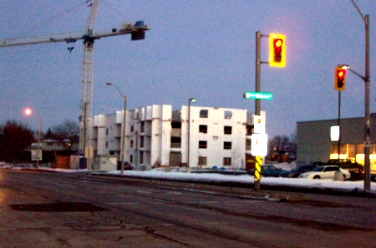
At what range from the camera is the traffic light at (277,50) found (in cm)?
2222

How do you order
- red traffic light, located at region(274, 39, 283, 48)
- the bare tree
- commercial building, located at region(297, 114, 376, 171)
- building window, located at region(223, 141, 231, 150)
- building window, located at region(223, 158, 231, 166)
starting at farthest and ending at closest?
1. the bare tree
2. building window, located at region(223, 158, 231, 166)
3. building window, located at region(223, 141, 231, 150)
4. commercial building, located at region(297, 114, 376, 171)
5. red traffic light, located at region(274, 39, 283, 48)

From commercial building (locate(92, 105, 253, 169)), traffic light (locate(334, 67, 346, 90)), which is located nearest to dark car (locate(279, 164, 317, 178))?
traffic light (locate(334, 67, 346, 90))

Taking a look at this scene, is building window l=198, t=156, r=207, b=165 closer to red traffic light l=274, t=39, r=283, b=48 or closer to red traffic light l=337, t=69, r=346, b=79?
red traffic light l=337, t=69, r=346, b=79

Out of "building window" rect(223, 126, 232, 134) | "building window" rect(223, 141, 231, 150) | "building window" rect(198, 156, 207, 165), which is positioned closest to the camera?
"building window" rect(198, 156, 207, 165)

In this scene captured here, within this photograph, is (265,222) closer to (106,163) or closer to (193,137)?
(106,163)

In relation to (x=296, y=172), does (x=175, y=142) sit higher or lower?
higher

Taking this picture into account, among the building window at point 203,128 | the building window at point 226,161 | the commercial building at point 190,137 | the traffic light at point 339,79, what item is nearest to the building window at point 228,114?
the commercial building at point 190,137

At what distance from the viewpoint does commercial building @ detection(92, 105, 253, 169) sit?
89688 mm

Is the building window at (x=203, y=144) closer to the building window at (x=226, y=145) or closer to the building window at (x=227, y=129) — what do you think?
the building window at (x=226, y=145)

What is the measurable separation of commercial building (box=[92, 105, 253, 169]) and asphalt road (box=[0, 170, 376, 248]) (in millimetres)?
65871

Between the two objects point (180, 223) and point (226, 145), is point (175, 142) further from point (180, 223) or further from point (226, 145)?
point (180, 223)

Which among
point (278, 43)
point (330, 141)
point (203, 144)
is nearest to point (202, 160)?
point (203, 144)

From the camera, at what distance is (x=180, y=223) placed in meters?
15.0

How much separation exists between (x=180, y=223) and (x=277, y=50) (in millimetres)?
10234
